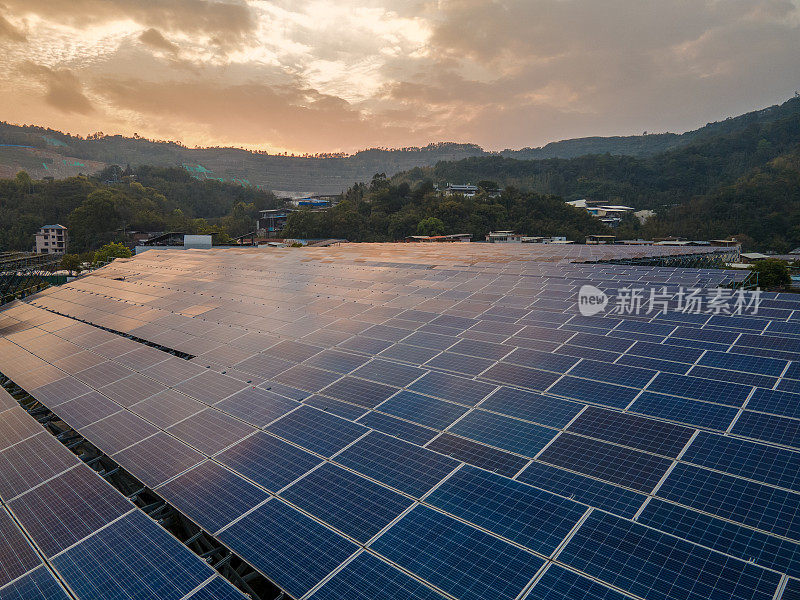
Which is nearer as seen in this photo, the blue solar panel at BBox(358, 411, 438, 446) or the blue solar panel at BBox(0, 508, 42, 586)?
the blue solar panel at BBox(0, 508, 42, 586)

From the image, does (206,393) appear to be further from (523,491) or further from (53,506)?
(523,491)

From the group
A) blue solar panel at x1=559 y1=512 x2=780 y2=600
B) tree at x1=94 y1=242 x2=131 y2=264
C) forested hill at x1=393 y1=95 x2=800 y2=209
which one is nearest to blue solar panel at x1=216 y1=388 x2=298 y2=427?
blue solar panel at x1=559 y1=512 x2=780 y2=600

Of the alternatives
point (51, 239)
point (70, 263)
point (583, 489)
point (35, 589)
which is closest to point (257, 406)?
point (35, 589)

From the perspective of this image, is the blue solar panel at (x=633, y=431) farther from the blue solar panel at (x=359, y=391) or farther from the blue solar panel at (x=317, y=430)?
the blue solar panel at (x=317, y=430)

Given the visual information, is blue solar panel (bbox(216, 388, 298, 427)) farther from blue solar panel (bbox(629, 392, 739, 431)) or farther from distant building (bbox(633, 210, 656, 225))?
distant building (bbox(633, 210, 656, 225))

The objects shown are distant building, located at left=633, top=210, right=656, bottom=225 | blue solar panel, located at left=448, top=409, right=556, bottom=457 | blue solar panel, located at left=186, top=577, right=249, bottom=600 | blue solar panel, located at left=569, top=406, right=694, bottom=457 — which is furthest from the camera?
distant building, located at left=633, top=210, right=656, bottom=225

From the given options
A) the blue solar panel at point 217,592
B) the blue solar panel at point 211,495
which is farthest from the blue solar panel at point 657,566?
the blue solar panel at point 211,495

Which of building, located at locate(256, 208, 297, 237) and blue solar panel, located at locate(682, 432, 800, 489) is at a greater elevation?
building, located at locate(256, 208, 297, 237)
